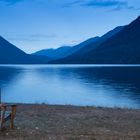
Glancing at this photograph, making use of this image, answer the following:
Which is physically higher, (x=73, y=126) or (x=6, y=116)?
(x=6, y=116)

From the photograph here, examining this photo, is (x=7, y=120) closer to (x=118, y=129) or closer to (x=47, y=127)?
(x=47, y=127)

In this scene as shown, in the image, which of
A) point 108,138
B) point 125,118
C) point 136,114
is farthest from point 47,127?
point 136,114

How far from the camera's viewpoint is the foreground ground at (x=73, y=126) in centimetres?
1544

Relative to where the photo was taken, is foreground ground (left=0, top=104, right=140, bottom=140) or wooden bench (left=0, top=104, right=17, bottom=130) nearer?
foreground ground (left=0, top=104, right=140, bottom=140)

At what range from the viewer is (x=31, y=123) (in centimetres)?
1866

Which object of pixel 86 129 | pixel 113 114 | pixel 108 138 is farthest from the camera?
pixel 113 114

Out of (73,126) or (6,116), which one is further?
(73,126)

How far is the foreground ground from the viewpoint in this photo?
15.4m

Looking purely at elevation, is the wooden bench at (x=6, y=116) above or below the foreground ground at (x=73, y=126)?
above

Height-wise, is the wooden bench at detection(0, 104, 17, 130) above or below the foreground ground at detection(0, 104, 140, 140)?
above

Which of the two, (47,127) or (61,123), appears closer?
(47,127)

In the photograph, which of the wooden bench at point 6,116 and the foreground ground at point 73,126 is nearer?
the foreground ground at point 73,126

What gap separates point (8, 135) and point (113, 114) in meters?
9.22

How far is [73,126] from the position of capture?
17984mm
